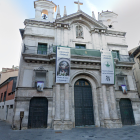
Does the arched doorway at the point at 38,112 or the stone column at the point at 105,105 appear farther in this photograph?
the stone column at the point at 105,105

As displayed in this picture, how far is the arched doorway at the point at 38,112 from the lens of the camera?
426 inches

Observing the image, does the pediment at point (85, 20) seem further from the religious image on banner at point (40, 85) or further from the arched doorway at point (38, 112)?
the arched doorway at point (38, 112)

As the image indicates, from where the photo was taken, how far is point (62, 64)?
11.9m

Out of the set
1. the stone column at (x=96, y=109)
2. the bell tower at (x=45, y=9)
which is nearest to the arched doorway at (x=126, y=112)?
the stone column at (x=96, y=109)

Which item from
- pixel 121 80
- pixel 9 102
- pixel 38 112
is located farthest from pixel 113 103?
pixel 9 102

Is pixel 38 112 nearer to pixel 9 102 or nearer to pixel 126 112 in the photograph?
pixel 9 102

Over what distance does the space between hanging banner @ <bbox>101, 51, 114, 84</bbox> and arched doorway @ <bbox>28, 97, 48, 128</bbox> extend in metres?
6.52

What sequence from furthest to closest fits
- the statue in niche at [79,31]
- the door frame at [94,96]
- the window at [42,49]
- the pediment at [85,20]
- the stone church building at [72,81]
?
1. the pediment at [85,20]
2. the statue in niche at [79,31]
3. the window at [42,49]
4. the door frame at [94,96]
5. the stone church building at [72,81]

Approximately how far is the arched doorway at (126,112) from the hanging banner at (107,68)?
3.03 metres

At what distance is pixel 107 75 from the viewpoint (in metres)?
12.8

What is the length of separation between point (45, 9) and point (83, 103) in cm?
1373

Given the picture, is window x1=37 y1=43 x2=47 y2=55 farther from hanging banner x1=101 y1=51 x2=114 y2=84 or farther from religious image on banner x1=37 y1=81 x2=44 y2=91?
hanging banner x1=101 y1=51 x2=114 y2=84

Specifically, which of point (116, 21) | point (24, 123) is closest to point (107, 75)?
point (24, 123)

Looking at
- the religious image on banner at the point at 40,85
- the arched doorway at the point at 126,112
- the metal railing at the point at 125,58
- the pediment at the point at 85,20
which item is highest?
the pediment at the point at 85,20
